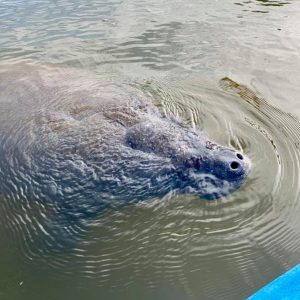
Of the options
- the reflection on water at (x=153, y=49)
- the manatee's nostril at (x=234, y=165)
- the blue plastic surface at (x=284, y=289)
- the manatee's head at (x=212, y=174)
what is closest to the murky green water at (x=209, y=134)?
the reflection on water at (x=153, y=49)

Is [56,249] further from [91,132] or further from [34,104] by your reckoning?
[34,104]

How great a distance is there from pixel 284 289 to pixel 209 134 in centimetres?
222

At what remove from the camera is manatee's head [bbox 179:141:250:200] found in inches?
148

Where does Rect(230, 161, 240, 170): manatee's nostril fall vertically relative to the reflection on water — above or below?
above

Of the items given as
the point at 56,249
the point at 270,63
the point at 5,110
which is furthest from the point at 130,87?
the point at 56,249

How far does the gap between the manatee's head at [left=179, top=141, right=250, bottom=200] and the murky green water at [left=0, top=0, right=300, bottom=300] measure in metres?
0.12

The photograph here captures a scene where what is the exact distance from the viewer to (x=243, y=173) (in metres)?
3.87

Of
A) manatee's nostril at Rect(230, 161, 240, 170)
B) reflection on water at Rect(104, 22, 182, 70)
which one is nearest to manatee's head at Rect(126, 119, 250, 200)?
manatee's nostril at Rect(230, 161, 240, 170)

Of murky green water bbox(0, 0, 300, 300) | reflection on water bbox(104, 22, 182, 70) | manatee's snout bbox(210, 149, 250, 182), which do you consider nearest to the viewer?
murky green water bbox(0, 0, 300, 300)

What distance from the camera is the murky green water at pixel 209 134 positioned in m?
3.41

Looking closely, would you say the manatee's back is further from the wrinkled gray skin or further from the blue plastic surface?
the blue plastic surface

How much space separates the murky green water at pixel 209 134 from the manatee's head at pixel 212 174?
0.40 ft

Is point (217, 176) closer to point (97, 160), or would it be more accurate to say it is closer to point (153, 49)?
point (97, 160)

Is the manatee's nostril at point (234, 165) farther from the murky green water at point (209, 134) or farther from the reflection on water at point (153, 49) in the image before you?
the reflection on water at point (153, 49)
